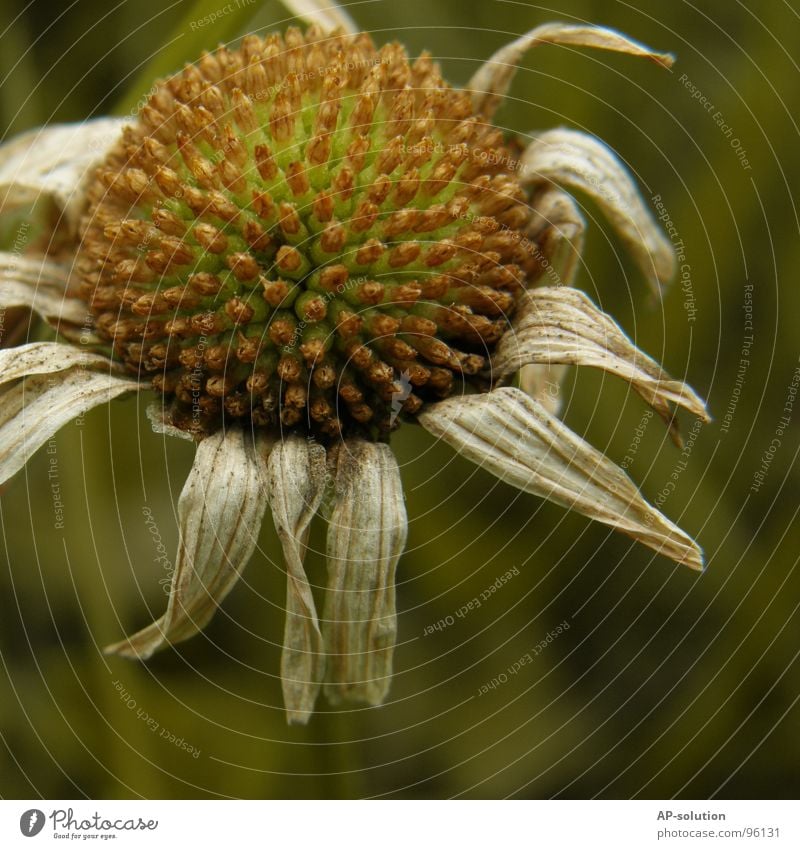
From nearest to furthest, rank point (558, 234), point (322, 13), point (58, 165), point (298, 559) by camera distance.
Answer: point (298, 559) < point (558, 234) < point (58, 165) < point (322, 13)

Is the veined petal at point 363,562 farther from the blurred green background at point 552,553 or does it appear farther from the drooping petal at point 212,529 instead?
the blurred green background at point 552,553

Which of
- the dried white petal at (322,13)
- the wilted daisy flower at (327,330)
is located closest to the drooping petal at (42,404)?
the wilted daisy flower at (327,330)

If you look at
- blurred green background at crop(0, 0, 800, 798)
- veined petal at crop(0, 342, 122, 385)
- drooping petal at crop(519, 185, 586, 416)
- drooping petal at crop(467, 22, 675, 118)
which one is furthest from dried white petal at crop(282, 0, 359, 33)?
veined petal at crop(0, 342, 122, 385)

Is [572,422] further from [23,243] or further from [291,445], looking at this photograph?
[23,243]

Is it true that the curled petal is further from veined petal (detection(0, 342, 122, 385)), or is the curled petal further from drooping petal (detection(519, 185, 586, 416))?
veined petal (detection(0, 342, 122, 385))

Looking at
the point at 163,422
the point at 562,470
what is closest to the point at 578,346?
the point at 562,470

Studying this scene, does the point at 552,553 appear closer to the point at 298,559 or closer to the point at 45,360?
the point at 298,559

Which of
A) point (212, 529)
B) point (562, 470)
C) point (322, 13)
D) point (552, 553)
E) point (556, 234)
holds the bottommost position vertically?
point (552, 553)
